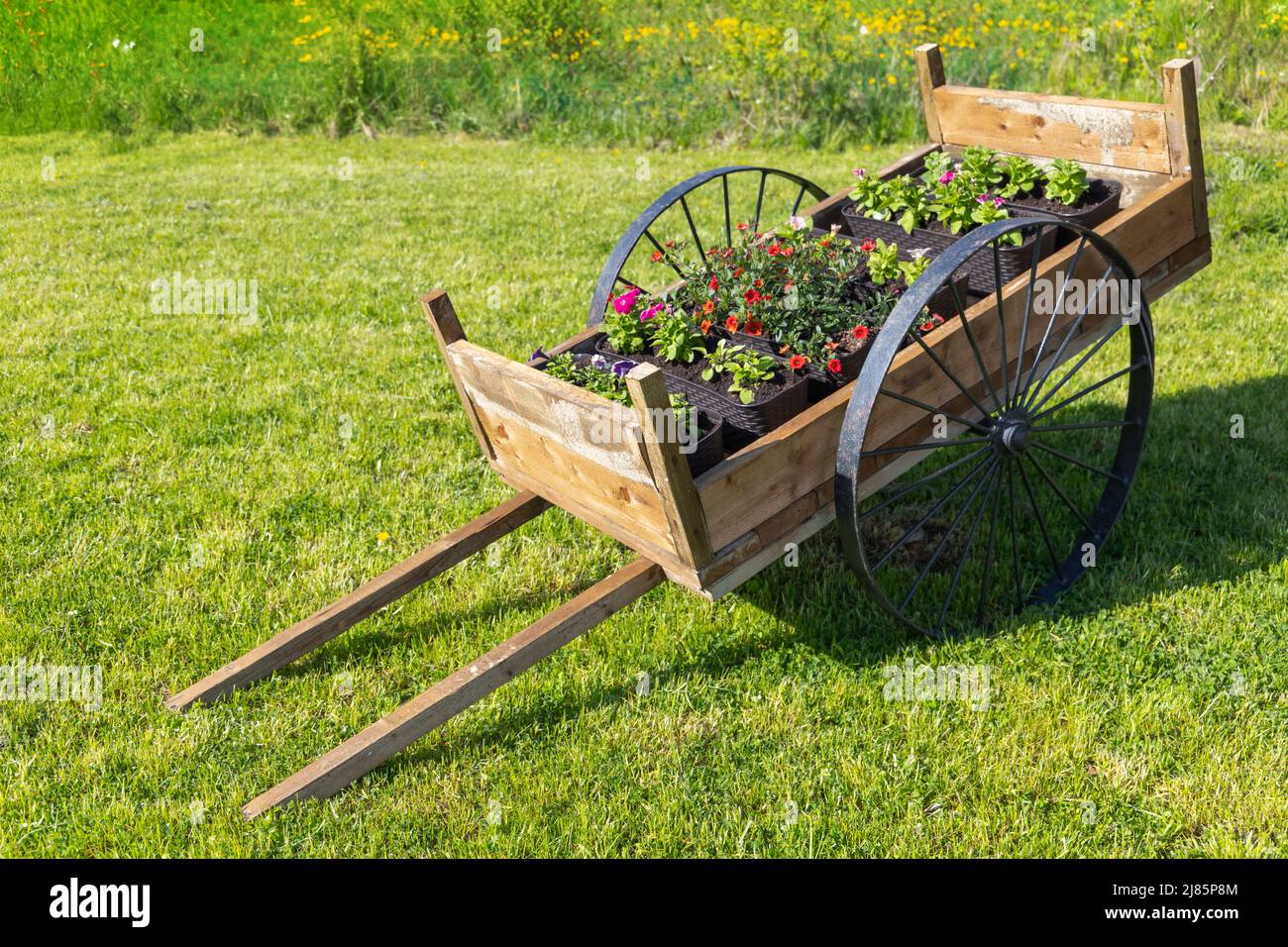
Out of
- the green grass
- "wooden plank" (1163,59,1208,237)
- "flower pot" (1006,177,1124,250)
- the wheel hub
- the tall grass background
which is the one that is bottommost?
the green grass

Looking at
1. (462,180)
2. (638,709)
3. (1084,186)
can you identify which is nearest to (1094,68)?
(462,180)

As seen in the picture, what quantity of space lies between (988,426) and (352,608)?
6.65ft

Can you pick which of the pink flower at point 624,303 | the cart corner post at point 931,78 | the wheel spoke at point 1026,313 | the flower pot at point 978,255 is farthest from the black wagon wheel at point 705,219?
the wheel spoke at point 1026,313

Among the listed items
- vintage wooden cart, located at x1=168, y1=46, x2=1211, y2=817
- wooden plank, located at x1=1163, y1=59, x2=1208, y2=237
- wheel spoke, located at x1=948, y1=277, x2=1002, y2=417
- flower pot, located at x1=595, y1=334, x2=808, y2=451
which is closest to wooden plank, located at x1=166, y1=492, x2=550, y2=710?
vintage wooden cart, located at x1=168, y1=46, x2=1211, y2=817

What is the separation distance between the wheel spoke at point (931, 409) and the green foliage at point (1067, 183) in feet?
2.77

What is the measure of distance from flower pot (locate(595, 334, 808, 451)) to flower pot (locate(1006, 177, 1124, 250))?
1.09 m

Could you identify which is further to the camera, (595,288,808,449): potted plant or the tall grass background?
the tall grass background

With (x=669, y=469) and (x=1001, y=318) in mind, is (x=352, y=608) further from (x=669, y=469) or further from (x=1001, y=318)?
(x=1001, y=318)

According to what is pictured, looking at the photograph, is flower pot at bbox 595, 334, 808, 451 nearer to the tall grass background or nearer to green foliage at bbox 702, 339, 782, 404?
green foliage at bbox 702, 339, 782, 404

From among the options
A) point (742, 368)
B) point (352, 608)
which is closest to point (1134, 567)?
point (742, 368)

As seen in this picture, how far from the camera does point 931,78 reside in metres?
4.33

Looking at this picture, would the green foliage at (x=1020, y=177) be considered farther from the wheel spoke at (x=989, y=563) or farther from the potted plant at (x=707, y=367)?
the potted plant at (x=707, y=367)

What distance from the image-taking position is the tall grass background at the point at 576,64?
367 inches

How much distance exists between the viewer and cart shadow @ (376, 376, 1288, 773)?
11.6ft
